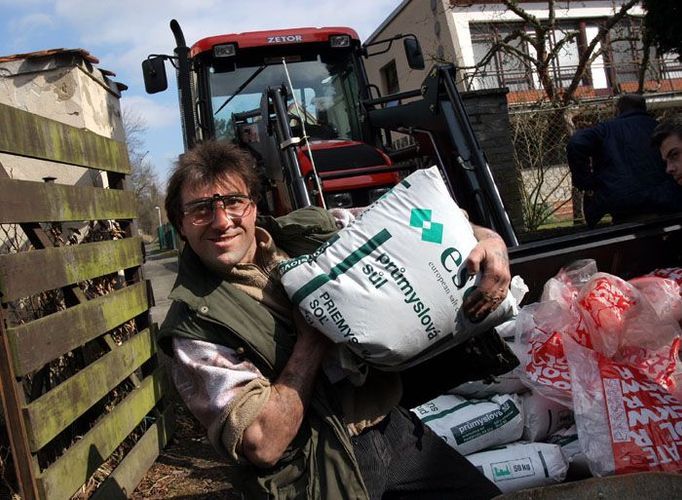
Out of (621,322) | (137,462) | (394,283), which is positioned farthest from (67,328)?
(621,322)

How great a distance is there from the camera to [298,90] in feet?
19.2

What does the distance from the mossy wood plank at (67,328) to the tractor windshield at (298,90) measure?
2.26m

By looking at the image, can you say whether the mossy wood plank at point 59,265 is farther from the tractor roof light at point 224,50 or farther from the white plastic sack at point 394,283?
the tractor roof light at point 224,50

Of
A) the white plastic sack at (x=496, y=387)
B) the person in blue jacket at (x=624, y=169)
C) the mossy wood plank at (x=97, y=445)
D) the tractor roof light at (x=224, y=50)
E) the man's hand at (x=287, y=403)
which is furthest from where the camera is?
the tractor roof light at (x=224, y=50)

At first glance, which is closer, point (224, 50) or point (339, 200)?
point (339, 200)

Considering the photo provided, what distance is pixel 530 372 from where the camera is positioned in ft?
9.23

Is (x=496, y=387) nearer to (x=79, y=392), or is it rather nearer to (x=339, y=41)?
(x=79, y=392)

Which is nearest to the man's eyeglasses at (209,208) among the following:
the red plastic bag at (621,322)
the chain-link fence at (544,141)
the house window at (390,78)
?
the red plastic bag at (621,322)

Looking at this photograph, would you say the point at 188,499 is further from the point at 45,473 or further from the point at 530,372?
the point at 530,372

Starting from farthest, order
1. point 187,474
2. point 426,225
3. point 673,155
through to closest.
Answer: point 187,474
point 673,155
point 426,225

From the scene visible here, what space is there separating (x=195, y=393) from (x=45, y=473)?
1.12 m

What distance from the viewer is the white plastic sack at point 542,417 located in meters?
2.79

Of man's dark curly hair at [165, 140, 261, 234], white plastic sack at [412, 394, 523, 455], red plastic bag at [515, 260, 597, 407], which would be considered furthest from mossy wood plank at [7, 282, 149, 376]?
red plastic bag at [515, 260, 597, 407]

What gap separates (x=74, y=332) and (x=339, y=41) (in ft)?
12.3
